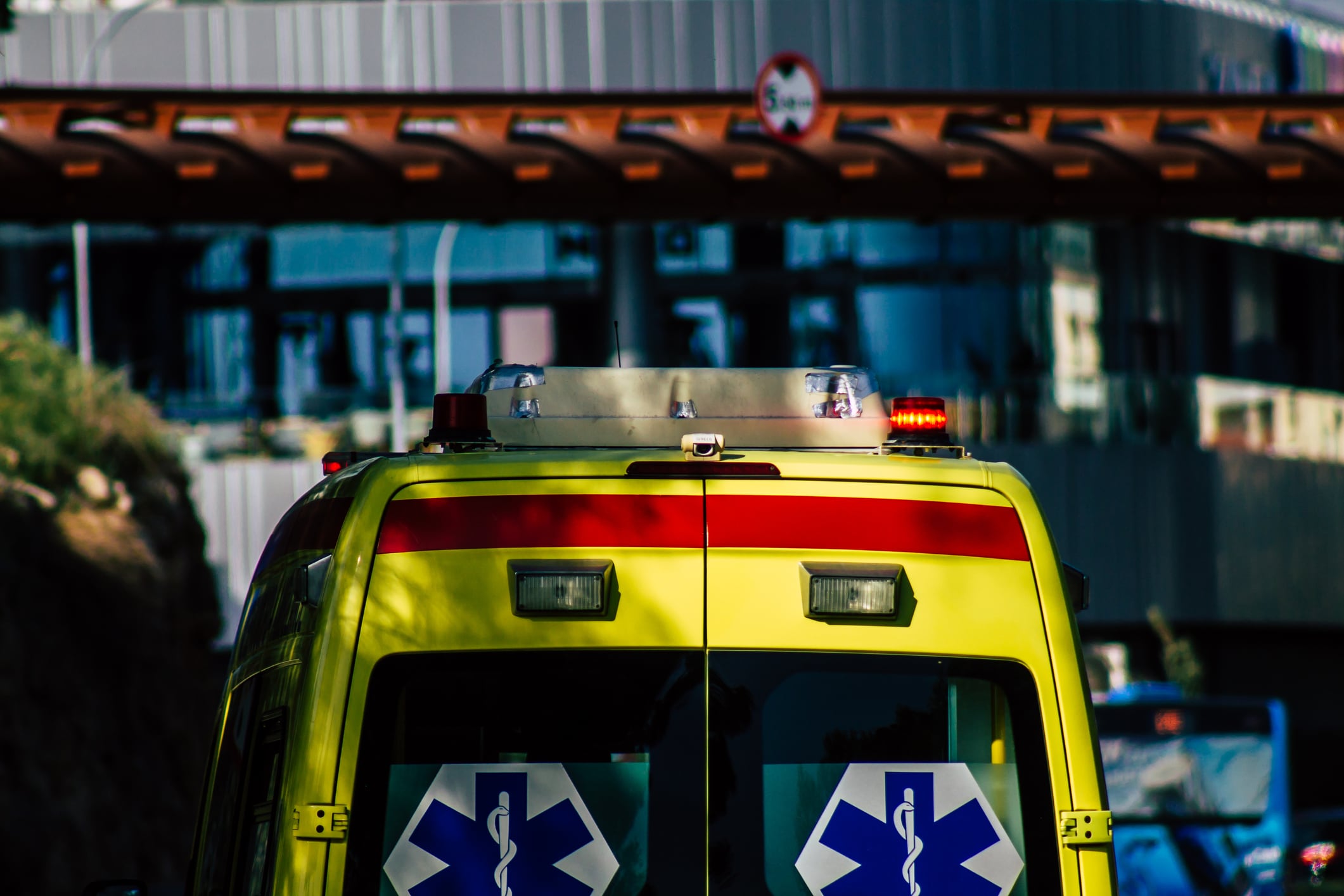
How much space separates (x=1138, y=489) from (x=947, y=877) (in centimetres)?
3450

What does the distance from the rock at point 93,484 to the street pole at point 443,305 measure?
2116cm

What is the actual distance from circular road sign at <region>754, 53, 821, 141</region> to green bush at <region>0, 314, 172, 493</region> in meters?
6.61

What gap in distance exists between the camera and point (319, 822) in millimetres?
3811


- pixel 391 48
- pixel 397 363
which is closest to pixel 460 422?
pixel 397 363

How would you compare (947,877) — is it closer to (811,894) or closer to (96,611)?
(811,894)

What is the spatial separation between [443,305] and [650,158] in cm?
2484

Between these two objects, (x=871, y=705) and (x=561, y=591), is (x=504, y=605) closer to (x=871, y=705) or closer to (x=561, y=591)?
(x=561, y=591)

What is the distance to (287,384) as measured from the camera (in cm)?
4144

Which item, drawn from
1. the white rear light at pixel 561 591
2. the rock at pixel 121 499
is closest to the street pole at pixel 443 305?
the rock at pixel 121 499

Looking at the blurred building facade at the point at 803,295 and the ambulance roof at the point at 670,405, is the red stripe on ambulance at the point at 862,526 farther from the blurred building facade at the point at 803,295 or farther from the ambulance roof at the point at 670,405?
the blurred building facade at the point at 803,295

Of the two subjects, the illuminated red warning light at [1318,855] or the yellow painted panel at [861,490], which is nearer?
the yellow painted panel at [861,490]

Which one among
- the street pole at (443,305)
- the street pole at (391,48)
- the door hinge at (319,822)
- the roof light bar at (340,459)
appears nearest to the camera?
the door hinge at (319,822)

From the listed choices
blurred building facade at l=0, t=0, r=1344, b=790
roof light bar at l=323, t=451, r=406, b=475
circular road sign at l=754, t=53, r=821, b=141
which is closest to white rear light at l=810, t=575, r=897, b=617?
roof light bar at l=323, t=451, r=406, b=475

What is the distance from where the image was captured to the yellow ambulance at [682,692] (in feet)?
12.7
